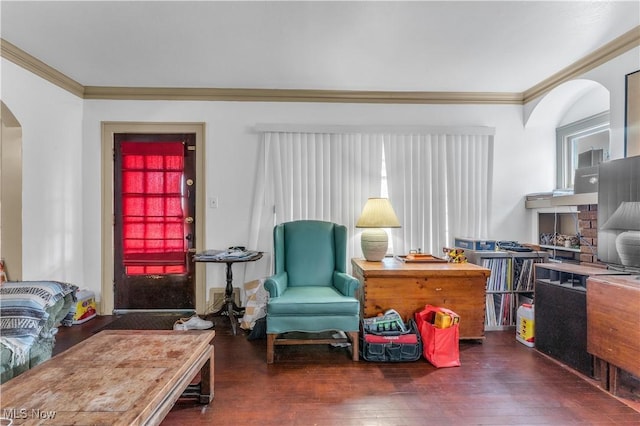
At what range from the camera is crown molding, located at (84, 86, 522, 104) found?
3408 millimetres

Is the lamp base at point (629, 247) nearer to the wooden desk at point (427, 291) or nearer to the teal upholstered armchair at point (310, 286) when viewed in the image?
the wooden desk at point (427, 291)

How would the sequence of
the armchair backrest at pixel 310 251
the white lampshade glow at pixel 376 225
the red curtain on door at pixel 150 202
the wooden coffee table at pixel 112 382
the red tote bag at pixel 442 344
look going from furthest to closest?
1. the red curtain on door at pixel 150 202
2. the white lampshade glow at pixel 376 225
3. the armchair backrest at pixel 310 251
4. the red tote bag at pixel 442 344
5. the wooden coffee table at pixel 112 382

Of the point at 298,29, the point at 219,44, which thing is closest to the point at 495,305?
the point at 298,29

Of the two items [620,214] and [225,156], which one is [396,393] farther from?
[225,156]

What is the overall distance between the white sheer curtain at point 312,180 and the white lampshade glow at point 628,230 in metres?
1.96

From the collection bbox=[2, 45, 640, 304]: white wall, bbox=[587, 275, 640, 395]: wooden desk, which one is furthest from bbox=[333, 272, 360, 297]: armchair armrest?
bbox=[587, 275, 640, 395]: wooden desk

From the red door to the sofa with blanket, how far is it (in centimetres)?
142

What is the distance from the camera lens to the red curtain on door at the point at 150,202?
3.49 meters

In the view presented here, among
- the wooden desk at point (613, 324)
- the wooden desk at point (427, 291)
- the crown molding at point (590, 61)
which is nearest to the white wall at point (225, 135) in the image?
the crown molding at point (590, 61)

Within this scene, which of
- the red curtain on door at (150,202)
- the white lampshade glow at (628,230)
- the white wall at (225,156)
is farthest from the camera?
the red curtain on door at (150,202)

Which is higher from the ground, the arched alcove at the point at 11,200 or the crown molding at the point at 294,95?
the crown molding at the point at 294,95

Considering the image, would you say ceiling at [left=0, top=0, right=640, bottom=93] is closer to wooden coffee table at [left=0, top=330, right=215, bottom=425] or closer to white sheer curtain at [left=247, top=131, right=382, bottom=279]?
white sheer curtain at [left=247, top=131, right=382, bottom=279]

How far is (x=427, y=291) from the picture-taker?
2.69 meters

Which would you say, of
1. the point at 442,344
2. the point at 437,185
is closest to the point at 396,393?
the point at 442,344
